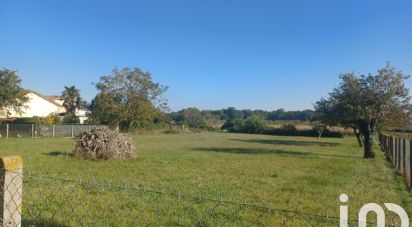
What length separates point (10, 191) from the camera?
134 inches

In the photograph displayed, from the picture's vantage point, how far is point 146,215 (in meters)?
6.04

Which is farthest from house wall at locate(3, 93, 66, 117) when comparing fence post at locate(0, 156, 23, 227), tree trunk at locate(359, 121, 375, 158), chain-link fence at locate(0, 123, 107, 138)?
fence post at locate(0, 156, 23, 227)

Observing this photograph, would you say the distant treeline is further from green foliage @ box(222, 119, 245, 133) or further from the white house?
the white house

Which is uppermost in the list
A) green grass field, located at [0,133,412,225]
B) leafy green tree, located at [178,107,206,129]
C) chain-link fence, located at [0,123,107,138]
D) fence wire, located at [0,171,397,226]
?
leafy green tree, located at [178,107,206,129]

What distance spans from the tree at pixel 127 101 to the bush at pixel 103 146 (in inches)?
1304

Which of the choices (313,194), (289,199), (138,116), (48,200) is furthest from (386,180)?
(138,116)

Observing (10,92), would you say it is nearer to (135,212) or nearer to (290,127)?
(290,127)

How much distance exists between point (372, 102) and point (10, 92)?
3913cm

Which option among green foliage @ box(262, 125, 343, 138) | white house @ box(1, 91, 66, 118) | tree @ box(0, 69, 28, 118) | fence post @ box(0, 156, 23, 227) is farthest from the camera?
white house @ box(1, 91, 66, 118)

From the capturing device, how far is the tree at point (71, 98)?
78.3 m

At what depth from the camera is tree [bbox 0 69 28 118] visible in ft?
139

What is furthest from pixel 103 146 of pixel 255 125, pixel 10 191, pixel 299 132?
pixel 255 125

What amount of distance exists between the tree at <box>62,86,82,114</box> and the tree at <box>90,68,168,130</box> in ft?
95.0

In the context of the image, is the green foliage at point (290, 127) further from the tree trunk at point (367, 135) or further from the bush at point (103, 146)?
the bush at point (103, 146)
